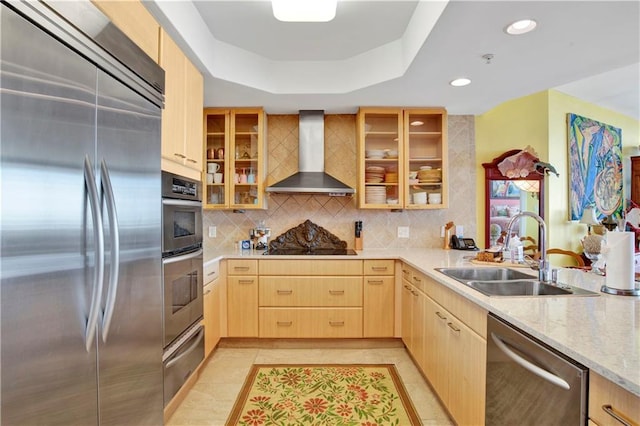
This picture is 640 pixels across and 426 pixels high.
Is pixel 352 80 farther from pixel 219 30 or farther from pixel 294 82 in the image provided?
pixel 219 30

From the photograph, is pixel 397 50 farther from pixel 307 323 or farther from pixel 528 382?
pixel 307 323

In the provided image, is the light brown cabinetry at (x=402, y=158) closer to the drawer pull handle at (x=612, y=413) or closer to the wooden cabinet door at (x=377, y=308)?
the wooden cabinet door at (x=377, y=308)

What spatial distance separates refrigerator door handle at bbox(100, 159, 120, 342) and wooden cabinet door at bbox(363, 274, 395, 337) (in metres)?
2.12

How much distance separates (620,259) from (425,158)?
2024mm

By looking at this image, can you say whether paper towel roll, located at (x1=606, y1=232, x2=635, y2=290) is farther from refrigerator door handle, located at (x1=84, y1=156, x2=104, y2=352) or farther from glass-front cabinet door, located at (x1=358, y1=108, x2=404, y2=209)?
refrigerator door handle, located at (x1=84, y1=156, x2=104, y2=352)

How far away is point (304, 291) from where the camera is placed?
2818mm

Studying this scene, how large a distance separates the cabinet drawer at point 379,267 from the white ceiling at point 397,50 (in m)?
1.51

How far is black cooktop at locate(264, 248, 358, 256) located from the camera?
2930mm

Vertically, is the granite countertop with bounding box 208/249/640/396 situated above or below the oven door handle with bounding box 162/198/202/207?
below

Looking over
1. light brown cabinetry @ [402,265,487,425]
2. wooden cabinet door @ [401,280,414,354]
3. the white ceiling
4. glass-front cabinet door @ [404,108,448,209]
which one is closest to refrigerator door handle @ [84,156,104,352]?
the white ceiling

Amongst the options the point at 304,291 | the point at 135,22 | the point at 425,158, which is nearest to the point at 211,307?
the point at 304,291

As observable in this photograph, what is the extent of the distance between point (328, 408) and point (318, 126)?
8.18 feet

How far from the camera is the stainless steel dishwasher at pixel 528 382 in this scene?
890 mm

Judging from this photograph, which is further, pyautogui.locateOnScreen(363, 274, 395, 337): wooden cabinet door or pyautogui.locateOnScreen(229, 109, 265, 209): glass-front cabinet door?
pyautogui.locateOnScreen(229, 109, 265, 209): glass-front cabinet door
